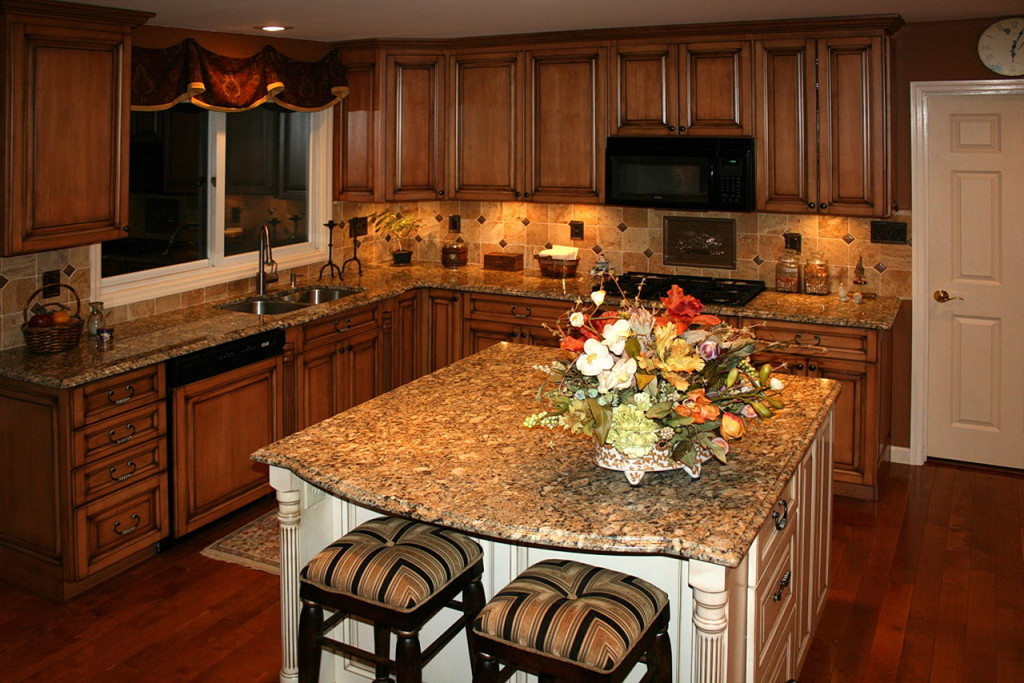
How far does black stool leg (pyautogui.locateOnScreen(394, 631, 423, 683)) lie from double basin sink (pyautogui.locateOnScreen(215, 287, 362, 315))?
2.96 m

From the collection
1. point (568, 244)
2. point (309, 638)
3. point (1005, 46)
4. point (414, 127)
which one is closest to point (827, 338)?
point (1005, 46)

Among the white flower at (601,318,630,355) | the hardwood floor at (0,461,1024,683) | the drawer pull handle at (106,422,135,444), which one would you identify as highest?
the white flower at (601,318,630,355)

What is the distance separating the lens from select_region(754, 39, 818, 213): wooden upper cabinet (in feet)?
16.7

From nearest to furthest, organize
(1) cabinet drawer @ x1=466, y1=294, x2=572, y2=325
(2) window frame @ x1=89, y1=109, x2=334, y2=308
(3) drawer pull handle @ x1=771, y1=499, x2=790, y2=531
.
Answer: (3) drawer pull handle @ x1=771, y1=499, x2=790, y2=531, (2) window frame @ x1=89, y1=109, x2=334, y2=308, (1) cabinet drawer @ x1=466, y1=294, x2=572, y2=325

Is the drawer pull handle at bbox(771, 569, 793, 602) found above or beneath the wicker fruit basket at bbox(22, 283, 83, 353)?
beneath

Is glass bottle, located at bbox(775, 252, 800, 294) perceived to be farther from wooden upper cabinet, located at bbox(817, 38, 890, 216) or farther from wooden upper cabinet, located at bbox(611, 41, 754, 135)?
wooden upper cabinet, located at bbox(611, 41, 754, 135)

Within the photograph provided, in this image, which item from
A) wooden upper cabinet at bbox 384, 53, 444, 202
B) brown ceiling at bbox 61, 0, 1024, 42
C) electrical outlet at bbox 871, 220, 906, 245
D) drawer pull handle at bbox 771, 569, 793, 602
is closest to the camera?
drawer pull handle at bbox 771, 569, 793, 602

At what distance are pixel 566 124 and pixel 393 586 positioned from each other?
3.64 m

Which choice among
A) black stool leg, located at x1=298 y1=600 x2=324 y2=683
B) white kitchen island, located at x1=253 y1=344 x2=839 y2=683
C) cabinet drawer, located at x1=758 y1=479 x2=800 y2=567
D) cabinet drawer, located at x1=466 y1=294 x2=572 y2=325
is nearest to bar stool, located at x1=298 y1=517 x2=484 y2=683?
black stool leg, located at x1=298 y1=600 x2=324 y2=683

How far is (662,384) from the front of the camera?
2.51 metres

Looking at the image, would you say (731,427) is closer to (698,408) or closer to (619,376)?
(698,408)

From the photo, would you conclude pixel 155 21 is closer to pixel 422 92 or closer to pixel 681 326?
pixel 422 92

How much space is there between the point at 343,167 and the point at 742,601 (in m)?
4.01

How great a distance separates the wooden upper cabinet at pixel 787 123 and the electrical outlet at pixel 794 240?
0.32 metres
